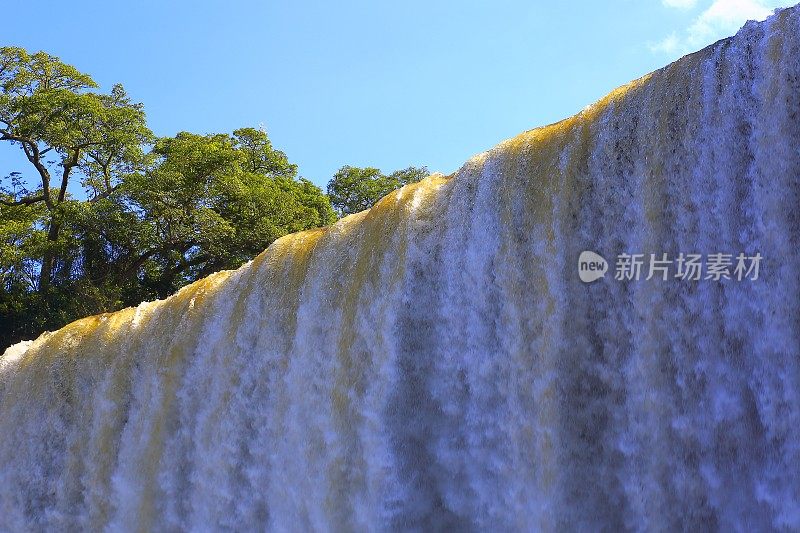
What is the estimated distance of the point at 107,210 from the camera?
17219 millimetres

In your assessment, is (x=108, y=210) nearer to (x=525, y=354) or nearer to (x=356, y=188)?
(x=356, y=188)

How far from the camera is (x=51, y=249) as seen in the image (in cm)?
1692

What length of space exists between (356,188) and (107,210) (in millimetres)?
10813

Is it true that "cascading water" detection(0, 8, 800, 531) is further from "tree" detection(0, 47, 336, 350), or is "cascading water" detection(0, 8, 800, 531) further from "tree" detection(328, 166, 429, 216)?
"tree" detection(328, 166, 429, 216)

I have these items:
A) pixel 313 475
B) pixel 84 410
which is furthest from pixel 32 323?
pixel 313 475

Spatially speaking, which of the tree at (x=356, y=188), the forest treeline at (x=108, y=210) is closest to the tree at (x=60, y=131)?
the forest treeline at (x=108, y=210)

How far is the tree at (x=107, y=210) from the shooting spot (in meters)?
17.0

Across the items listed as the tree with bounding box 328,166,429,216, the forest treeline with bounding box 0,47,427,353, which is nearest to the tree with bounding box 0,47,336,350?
the forest treeline with bounding box 0,47,427,353

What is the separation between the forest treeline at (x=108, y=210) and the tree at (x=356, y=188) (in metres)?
6.67

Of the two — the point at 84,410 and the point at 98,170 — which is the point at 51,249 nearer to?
the point at 98,170

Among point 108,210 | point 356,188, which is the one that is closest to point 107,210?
point 108,210

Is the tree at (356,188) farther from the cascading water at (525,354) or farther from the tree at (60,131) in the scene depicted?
the cascading water at (525,354)

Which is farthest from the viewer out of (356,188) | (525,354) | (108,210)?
(356,188)

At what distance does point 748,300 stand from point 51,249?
15959mm
